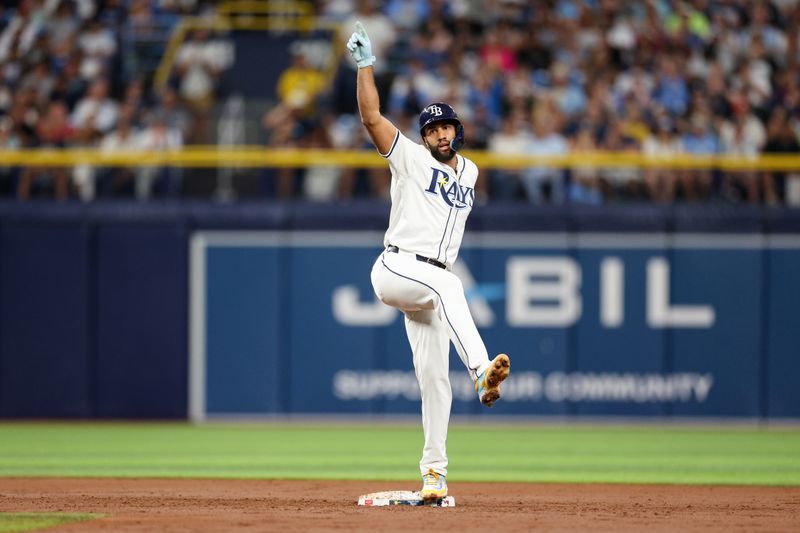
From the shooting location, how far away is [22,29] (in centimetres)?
1573

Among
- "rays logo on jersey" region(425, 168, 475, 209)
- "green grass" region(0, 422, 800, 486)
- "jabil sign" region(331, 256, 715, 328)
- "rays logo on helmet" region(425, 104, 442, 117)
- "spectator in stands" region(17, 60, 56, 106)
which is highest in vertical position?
"spectator in stands" region(17, 60, 56, 106)

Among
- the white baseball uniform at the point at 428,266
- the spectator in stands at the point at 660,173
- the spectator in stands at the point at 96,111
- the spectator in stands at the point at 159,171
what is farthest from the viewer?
the spectator in stands at the point at 96,111

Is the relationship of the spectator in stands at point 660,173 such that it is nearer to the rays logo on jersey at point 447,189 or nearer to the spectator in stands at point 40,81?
the spectator in stands at point 40,81

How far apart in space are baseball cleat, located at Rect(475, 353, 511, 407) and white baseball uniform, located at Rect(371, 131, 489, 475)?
1.06 feet

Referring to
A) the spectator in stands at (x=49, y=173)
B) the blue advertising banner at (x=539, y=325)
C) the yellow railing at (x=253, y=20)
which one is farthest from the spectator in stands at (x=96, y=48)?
the blue advertising banner at (x=539, y=325)

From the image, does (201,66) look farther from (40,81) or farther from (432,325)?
(432,325)

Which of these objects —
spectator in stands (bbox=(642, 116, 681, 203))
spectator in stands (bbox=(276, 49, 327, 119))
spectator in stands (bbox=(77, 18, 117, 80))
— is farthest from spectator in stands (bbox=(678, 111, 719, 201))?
spectator in stands (bbox=(77, 18, 117, 80))

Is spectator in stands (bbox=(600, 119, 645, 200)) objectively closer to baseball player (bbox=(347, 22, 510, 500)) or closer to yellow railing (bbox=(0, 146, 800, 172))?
yellow railing (bbox=(0, 146, 800, 172))

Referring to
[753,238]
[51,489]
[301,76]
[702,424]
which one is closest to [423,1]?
[301,76]

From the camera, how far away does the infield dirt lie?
19.8 ft

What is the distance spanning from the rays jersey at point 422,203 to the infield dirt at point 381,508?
4.62 feet

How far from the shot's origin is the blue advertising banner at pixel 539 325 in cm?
1397

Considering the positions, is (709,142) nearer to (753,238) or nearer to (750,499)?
(753,238)

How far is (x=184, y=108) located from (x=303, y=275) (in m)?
2.40
